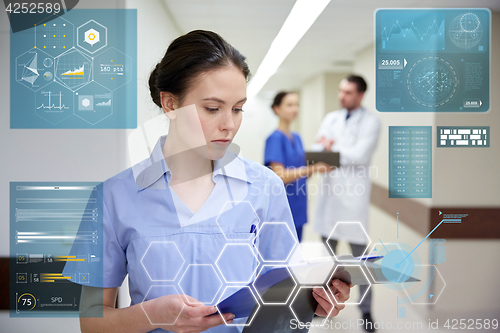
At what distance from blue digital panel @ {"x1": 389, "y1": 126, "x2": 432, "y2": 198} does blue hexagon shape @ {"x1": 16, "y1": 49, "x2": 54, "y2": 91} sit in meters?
1.14

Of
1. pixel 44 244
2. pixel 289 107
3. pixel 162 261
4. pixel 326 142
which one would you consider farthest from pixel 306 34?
pixel 44 244

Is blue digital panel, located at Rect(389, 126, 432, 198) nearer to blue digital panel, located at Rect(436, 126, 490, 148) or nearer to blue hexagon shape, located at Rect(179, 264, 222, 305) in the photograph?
Result: blue digital panel, located at Rect(436, 126, 490, 148)

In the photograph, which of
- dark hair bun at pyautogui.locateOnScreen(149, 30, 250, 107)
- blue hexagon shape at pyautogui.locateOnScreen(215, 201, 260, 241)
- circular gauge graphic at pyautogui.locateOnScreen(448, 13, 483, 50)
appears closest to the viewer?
dark hair bun at pyautogui.locateOnScreen(149, 30, 250, 107)

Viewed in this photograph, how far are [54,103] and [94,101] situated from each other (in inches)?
5.4

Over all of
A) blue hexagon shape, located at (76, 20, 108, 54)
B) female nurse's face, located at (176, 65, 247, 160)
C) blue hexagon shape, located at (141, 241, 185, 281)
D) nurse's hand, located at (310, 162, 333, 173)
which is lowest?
blue hexagon shape, located at (141, 241, 185, 281)

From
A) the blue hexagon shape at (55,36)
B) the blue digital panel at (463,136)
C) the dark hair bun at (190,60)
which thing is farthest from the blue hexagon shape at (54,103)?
the blue digital panel at (463,136)

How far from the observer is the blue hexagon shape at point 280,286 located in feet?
3.28

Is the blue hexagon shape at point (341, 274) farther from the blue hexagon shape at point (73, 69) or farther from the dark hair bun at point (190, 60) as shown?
the blue hexagon shape at point (73, 69)

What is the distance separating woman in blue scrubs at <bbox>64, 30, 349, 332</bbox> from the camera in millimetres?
944

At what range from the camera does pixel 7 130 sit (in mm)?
1176

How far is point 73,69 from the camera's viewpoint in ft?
3.72

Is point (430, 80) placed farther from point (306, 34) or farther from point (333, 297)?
point (333, 297)

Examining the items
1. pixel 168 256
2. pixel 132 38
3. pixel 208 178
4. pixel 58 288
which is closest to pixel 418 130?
pixel 208 178
